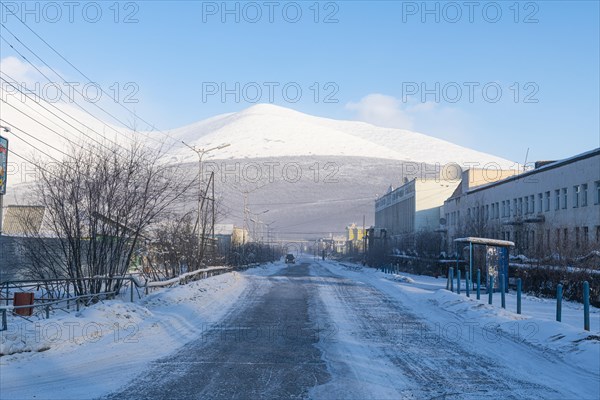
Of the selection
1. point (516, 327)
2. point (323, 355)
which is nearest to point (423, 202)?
point (516, 327)

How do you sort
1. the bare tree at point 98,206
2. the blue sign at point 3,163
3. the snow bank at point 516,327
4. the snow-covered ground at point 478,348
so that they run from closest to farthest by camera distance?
the snow-covered ground at point 478,348 < the snow bank at point 516,327 < the bare tree at point 98,206 < the blue sign at point 3,163

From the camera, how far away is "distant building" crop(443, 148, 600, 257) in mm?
39487

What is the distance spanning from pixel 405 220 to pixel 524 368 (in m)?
102

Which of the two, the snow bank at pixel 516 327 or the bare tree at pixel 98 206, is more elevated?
the bare tree at pixel 98 206

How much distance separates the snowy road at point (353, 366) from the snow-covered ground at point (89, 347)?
1.71 ft

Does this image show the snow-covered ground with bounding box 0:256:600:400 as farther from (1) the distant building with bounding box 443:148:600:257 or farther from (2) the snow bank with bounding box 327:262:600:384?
(1) the distant building with bounding box 443:148:600:257

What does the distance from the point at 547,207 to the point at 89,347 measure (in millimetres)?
43898

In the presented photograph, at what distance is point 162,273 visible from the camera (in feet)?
114

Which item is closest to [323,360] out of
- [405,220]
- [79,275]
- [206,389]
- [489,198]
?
[206,389]

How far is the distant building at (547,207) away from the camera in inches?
1555

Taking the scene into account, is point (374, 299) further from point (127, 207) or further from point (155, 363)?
point (155, 363)

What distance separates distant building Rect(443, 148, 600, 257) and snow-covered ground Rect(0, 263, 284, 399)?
64.1ft

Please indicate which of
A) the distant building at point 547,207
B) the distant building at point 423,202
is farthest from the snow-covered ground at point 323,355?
the distant building at point 423,202

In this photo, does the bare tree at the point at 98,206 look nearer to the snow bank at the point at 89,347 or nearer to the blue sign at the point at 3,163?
the blue sign at the point at 3,163
